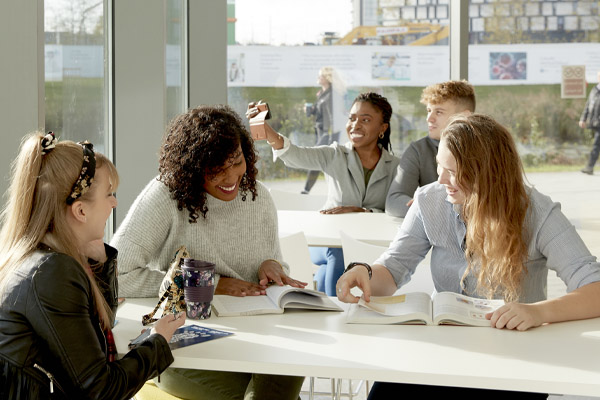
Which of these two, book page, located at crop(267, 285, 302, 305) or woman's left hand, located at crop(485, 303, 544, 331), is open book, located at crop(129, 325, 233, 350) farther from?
woman's left hand, located at crop(485, 303, 544, 331)

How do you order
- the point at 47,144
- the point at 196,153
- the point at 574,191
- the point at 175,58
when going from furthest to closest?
the point at 574,191 < the point at 175,58 < the point at 196,153 < the point at 47,144

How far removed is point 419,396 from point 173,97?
3.15 meters

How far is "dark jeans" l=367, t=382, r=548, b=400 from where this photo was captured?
6.73 ft

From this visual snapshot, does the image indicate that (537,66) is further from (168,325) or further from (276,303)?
(168,325)

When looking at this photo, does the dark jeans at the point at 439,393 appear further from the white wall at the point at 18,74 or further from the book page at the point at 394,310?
the white wall at the point at 18,74

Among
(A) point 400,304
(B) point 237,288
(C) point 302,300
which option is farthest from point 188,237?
(A) point 400,304

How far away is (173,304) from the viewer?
2.00m

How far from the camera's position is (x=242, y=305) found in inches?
84.0

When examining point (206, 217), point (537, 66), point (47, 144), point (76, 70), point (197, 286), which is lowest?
point (197, 286)

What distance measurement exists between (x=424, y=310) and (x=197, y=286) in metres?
0.60

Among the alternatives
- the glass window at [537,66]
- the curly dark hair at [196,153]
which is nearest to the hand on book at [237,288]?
the curly dark hair at [196,153]

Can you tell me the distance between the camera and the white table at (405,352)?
1579 millimetres

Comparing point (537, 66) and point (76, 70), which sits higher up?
point (537, 66)

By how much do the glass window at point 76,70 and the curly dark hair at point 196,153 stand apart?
25.3 inches
